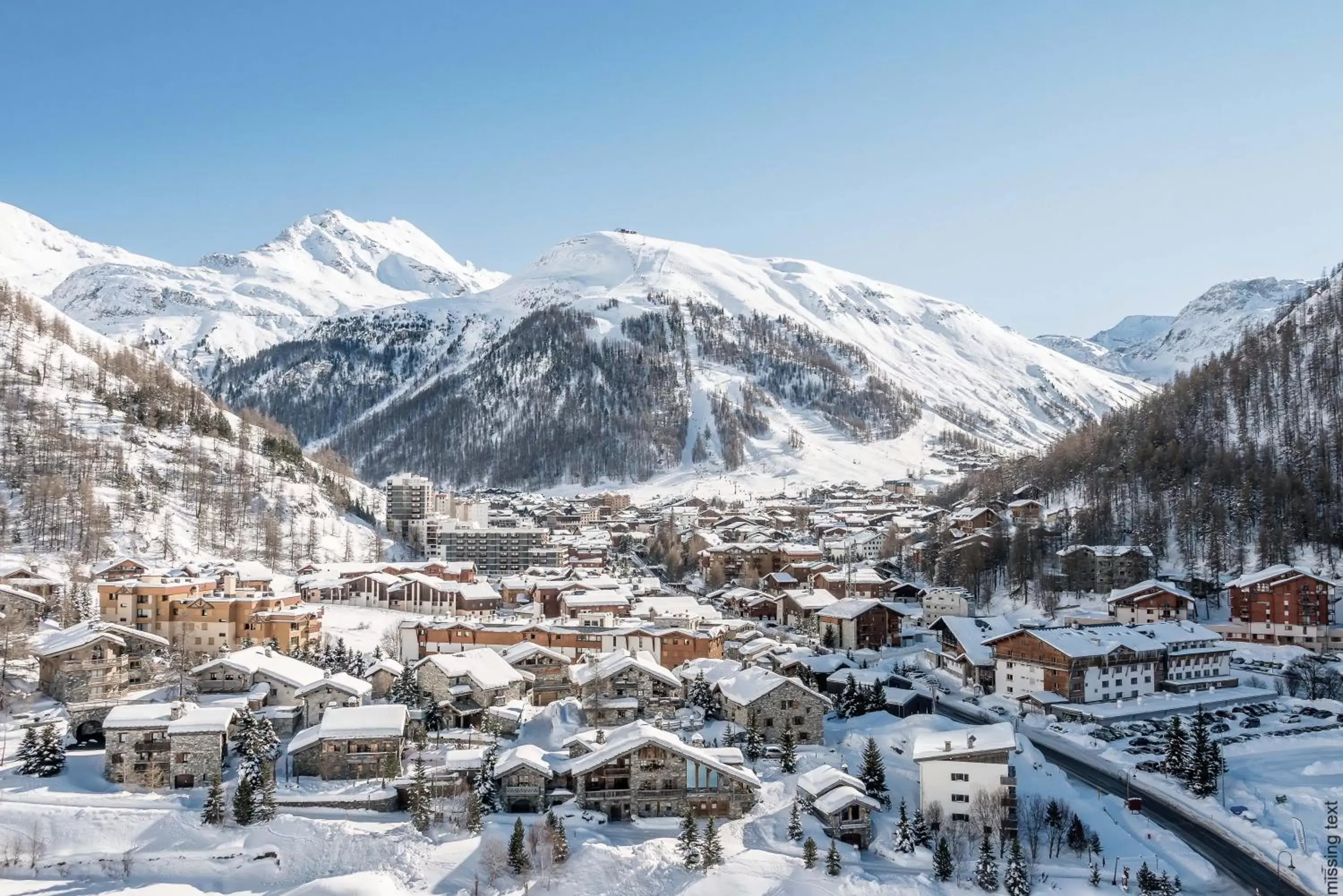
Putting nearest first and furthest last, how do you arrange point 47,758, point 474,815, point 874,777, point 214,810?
point 214,810, point 474,815, point 47,758, point 874,777

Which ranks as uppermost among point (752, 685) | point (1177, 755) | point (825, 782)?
point (752, 685)

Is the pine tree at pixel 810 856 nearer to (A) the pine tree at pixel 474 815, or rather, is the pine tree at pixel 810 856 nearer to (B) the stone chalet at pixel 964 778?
(B) the stone chalet at pixel 964 778

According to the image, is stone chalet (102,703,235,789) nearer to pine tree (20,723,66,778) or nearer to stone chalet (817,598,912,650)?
pine tree (20,723,66,778)

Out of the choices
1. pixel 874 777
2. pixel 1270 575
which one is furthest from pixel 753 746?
pixel 1270 575

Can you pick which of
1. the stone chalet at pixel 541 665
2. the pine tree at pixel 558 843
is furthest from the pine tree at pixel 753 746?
the stone chalet at pixel 541 665

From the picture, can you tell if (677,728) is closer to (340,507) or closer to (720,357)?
(340,507)

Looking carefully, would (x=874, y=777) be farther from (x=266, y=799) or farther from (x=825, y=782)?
(x=266, y=799)
